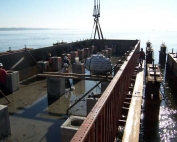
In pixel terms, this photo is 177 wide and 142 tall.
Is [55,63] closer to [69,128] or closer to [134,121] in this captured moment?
[69,128]

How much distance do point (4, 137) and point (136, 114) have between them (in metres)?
4.99

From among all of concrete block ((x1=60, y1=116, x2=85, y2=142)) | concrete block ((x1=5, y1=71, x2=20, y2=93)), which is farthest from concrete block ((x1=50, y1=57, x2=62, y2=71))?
concrete block ((x1=60, y1=116, x2=85, y2=142))

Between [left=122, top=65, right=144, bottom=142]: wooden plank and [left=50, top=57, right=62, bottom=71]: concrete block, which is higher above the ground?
[left=50, top=57, right=62, bottom=71]: concrete block

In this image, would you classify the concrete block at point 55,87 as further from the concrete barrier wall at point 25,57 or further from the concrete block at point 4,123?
the concrete barrier wall at point 25,57

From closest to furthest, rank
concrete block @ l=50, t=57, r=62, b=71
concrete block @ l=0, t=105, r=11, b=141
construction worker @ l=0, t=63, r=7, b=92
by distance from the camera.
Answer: concrete block @ l=0, t=105, r=11, b=141
construction worker @ l=0, t=63, r=7, b=92
concrete block @ l=50, t=57, r=62, b=71

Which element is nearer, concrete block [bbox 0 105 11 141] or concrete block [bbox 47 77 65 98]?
concrete block [bbox 0 105 11 141]

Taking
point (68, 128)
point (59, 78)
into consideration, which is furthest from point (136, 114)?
point (59, 78)

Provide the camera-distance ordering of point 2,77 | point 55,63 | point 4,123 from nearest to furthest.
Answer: point 4,123 < point 2,77 < point 55,63

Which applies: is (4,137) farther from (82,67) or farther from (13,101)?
(82,67)

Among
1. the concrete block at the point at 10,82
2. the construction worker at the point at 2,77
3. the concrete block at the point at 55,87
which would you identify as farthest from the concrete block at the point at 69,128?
the concrete block at the point at 10,82

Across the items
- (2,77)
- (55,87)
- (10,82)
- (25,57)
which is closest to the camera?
→ (2,77)

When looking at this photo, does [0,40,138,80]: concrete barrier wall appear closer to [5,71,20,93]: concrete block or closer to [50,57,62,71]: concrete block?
[50,57,62,71]: concrete block

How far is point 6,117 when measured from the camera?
7.17 m

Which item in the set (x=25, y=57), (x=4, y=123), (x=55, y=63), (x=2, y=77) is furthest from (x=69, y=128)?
(x=55, y=63)
